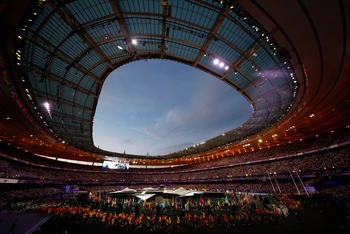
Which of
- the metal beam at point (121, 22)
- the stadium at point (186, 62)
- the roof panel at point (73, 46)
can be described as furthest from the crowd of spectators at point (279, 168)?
the metal beam at point (121, 22)

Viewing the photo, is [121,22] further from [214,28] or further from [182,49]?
[214,28]

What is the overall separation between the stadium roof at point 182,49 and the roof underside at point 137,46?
9 cm

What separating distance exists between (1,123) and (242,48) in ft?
111

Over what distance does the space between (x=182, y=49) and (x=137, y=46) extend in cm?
509

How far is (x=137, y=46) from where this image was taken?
1620 cm

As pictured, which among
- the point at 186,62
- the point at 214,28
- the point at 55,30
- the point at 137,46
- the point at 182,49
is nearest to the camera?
the point at 55,30

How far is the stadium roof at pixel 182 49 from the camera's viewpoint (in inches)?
357

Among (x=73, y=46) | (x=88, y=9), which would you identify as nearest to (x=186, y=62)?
(x=88, y=9)

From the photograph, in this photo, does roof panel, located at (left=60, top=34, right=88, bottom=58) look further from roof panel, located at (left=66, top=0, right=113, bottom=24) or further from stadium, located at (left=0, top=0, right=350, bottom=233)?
roof panel, located at (left=66, top=0, right=113, bottom=24)

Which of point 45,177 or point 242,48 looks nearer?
point 242,48

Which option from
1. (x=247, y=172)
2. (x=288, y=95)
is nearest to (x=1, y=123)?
(x=288, y=95)

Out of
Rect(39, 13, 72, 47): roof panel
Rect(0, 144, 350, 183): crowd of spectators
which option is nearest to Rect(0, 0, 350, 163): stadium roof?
Rect(39, 13, 72, 47): roof panel

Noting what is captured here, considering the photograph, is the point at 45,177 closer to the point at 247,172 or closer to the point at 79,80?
the point at 79,80

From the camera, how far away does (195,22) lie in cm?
1277
